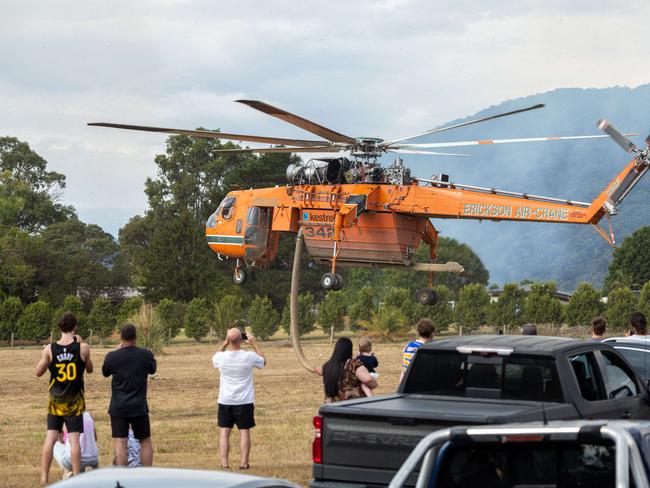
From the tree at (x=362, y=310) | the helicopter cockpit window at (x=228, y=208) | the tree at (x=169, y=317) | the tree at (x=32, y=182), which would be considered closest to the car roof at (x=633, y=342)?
the helicopter cockpit window at (x=228, y=208)

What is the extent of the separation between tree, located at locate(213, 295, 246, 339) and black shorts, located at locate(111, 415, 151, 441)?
141 ft

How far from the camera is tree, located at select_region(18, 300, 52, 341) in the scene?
186 feet

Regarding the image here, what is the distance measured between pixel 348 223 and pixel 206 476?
81.0ft

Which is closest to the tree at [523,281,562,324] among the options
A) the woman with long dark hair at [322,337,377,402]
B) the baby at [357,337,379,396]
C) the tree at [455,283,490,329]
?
the tree at [455,283,490,329]

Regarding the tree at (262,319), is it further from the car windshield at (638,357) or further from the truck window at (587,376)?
the truck window at (587,376)

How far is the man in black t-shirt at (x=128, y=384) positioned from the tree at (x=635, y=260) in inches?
3898

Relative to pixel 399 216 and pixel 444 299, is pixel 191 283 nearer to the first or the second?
pixel 444 299

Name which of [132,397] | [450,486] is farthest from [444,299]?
[450,486]

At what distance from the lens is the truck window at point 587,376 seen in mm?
10484

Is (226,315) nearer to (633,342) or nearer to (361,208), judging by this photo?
(361,208)

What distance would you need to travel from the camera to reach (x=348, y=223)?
3081 centimetres

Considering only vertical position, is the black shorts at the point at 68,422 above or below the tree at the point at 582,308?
below

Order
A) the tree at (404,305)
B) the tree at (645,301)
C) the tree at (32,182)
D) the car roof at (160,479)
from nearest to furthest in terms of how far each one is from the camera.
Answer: the car roof at (160,479) → the tree at (645,301) → the tree at (404,305) → the tree at (32,182)

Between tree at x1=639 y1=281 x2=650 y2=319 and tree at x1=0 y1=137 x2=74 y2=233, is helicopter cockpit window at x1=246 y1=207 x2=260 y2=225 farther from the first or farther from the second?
tree at x1=0 y1=137 x2=74 y2=233
